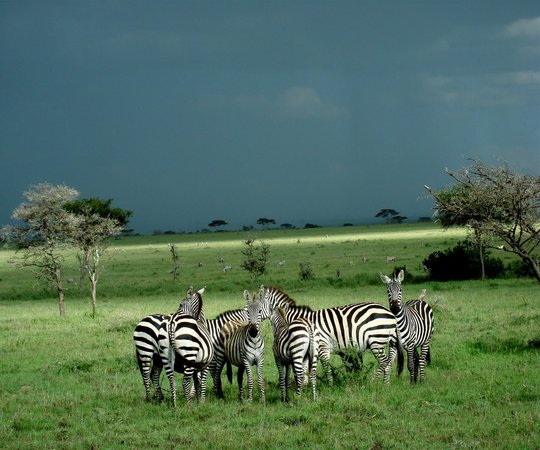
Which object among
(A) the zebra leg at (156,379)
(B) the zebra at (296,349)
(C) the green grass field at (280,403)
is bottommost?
(C) the green grass field at (280,403)

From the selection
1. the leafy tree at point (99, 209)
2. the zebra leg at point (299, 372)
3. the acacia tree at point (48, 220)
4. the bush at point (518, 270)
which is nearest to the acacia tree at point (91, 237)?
the acacia tree at point (48, 220)

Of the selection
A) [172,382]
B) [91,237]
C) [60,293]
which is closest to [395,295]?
[172,382]

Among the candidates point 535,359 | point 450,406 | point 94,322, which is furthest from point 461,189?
point 94,322

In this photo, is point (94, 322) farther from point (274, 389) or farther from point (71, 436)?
point (71, 436)

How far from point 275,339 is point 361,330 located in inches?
72.1

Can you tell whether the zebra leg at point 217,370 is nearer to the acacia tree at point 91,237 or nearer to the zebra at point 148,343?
the zebra at point 148,343

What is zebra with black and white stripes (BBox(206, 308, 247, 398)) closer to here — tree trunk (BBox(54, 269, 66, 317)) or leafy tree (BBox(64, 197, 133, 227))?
tree trunk (BBox(54, 269, 66, 317))

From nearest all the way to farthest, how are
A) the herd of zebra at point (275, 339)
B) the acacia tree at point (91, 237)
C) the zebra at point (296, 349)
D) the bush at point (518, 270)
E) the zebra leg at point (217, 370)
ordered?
the zebra at point (296, 349)
the herd of zebra at point (275, 339)
the zebra leg at point (217, 370)
the acacia tree at point (91, 237)
the bush at point (518, 270)

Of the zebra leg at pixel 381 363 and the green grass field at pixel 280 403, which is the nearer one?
the green grass field at pixel 280 403

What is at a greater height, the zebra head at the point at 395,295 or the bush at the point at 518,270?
the zebra head at the point at 395,295

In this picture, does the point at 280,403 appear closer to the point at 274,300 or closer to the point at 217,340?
the point at 217,340

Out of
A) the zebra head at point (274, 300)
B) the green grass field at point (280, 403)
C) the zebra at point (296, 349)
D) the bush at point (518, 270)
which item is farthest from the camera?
the bush at point (518, 270)

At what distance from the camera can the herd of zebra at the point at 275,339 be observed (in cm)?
1227

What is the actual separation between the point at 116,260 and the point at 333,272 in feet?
92.5
